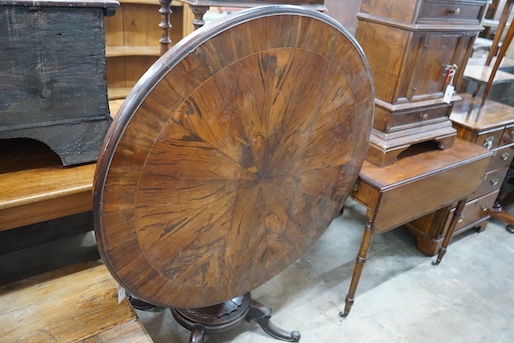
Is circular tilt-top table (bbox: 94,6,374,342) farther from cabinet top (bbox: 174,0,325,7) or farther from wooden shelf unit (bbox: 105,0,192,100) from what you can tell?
wooden shelf unit (bbox: 105,0,192,100)

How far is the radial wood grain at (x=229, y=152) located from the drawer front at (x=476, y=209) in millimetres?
1310

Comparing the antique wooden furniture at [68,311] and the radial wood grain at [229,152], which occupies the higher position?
the radial wood grain at [229,152]

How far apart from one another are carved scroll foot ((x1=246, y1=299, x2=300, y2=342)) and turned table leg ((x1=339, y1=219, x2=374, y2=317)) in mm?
287

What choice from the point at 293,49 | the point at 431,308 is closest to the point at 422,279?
the point at 431,308

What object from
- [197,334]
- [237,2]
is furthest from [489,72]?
[197,334]

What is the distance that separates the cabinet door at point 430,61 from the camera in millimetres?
1553

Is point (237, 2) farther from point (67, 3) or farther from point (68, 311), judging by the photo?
point (68, 311)

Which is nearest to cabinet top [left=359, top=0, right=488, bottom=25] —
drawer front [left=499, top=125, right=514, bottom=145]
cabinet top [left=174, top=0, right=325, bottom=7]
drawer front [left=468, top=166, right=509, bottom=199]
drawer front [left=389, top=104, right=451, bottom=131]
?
cabinet top [left=174, top=0, right=325, bottom=7]

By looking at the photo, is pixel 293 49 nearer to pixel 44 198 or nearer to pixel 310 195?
pixel 310 195

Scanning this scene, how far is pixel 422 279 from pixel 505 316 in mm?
399

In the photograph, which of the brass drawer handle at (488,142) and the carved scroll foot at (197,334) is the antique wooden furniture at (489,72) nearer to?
the brass drawer handle at (488,142)

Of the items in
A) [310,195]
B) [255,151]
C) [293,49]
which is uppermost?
[293,49]

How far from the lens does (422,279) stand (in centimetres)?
218

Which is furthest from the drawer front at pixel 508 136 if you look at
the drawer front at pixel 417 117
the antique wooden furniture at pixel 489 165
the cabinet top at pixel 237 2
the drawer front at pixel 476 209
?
the cabinet top at pixel 237 2
